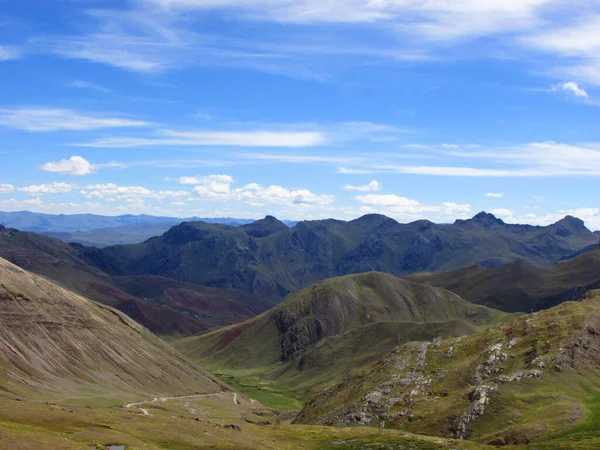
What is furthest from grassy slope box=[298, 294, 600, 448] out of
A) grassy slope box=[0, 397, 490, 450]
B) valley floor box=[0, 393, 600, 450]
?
grassy slope box=[0, 397, 490, 450]

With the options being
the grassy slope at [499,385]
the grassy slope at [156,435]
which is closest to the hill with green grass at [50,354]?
the grassy slope at [156,435]

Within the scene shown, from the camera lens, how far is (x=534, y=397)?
118250 millimetres

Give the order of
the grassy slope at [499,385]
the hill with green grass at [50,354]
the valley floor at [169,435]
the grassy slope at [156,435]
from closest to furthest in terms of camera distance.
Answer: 1. the grassy slope at [156,435]
2. the valley floor at [169,435]
3. the grassy slope at [499,385]
4. the hill with green grass at [50,354]

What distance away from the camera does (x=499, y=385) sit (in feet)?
406

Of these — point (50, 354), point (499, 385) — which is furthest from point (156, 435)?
point (50, 354)

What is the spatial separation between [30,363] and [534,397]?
409 ft

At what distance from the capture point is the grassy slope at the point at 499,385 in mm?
110312

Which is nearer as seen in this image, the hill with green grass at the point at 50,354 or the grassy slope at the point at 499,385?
the grassy slope at the point at 499,385

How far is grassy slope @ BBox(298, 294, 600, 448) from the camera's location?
4343 inches

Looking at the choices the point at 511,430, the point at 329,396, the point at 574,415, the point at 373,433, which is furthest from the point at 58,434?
the point at 329,396

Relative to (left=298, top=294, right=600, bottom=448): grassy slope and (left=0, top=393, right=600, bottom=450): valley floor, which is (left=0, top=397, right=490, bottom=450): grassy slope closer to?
(left=0, top=393, right=600, bottom=450): valley floor

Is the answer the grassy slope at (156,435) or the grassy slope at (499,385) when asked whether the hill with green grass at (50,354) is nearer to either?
the grassy slope at (156,435)

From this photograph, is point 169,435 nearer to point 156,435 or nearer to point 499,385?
point 156,435

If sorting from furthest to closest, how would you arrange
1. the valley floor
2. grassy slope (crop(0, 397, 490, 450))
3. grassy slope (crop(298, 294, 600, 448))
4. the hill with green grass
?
the hill with green grass, grassy slope (crop(298, 294, 600, 448)), the valley floor, grassy slope (crop(0, 397, 490, 450))
